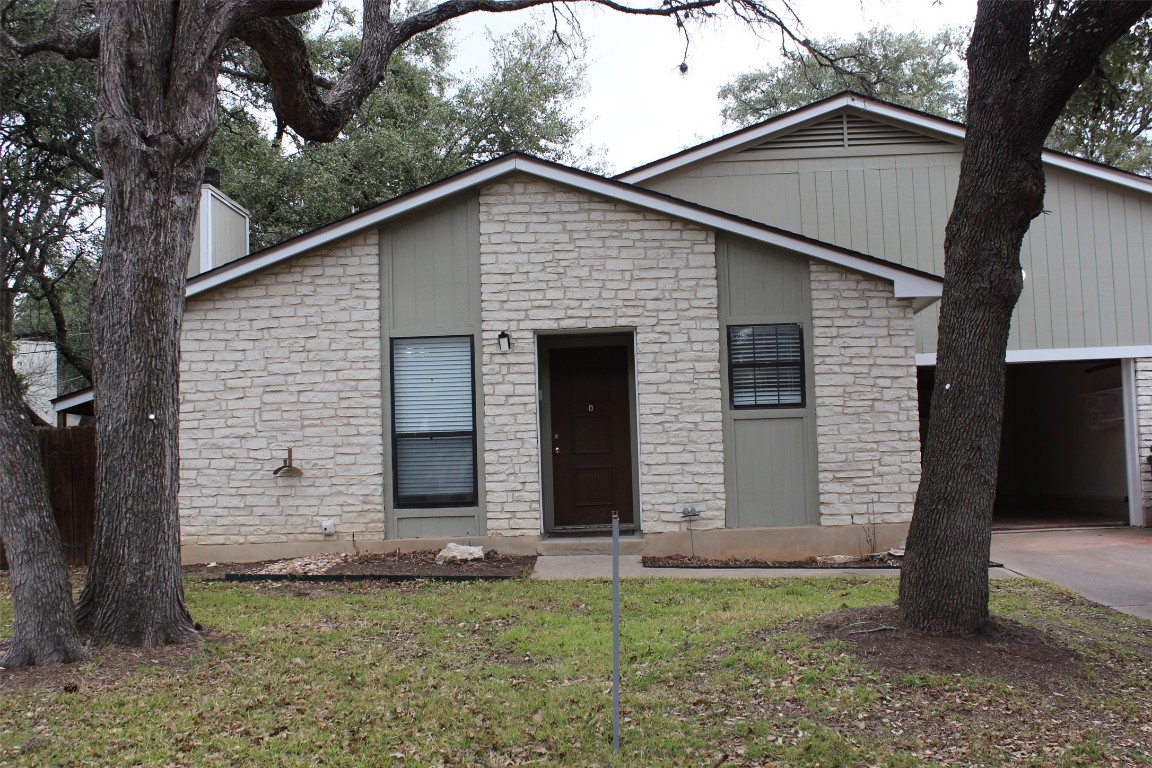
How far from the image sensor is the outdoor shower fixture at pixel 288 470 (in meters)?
9.75

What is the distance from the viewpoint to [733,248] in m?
10.0

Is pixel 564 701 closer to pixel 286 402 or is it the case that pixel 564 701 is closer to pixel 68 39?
pixel 286 402

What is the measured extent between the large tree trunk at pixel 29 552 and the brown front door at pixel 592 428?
623 centimetres

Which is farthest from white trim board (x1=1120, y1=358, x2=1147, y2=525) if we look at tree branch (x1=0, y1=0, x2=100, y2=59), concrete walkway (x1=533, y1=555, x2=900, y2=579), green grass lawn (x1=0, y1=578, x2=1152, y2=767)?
tree branch (x1=0, y1=0, x2=100, y2=59)

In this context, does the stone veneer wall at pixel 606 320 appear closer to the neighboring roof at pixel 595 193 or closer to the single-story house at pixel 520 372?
the single-story house at pixel 520 372

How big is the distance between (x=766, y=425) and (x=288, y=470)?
5.03 m

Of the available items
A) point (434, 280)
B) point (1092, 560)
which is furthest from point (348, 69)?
point (1092, 560)

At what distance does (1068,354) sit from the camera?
1191cm

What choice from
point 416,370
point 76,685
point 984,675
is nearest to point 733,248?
point 416,370

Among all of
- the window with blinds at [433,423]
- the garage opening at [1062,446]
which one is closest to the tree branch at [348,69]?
the window with blinds at [433,423]

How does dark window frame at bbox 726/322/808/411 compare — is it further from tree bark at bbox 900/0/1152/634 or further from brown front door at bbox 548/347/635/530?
tree bark at bbox 900/0/1152/634

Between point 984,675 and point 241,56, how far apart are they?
17.8m

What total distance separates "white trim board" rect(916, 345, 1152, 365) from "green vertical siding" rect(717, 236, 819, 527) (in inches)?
111

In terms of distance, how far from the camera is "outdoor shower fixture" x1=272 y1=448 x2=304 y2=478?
975 cm
